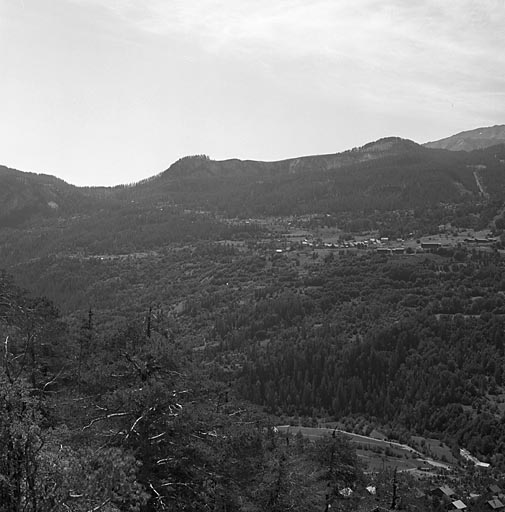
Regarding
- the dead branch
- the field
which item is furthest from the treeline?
the field

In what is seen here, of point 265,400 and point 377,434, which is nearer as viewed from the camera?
point 377,434

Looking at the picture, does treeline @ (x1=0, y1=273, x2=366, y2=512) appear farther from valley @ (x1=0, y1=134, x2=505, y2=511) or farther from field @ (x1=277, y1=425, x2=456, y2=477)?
field @ (x1=277, y1=425, x2=456, y2=477)

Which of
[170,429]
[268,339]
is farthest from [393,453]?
[170,429]

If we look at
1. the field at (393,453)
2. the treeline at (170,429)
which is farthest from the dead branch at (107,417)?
the field at (393,453)

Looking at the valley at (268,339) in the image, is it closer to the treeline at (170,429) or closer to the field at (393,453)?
the treeline at (170,429)

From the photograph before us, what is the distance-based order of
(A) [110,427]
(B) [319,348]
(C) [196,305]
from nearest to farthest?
(A) [110,427] → (B) [319,348] → (C) [196,305]

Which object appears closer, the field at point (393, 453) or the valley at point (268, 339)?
the valley at point (268, 339)

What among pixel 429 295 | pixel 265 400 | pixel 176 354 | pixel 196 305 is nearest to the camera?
pixel 176 354

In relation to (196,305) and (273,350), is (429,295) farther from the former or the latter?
(196,305)

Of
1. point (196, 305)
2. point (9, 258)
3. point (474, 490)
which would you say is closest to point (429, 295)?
point (196, 305)

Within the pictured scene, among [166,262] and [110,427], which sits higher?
[110,427]

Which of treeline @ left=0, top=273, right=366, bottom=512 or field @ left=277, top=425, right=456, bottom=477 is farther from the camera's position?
field @ left=277, top=425, right=456, bottom=477
